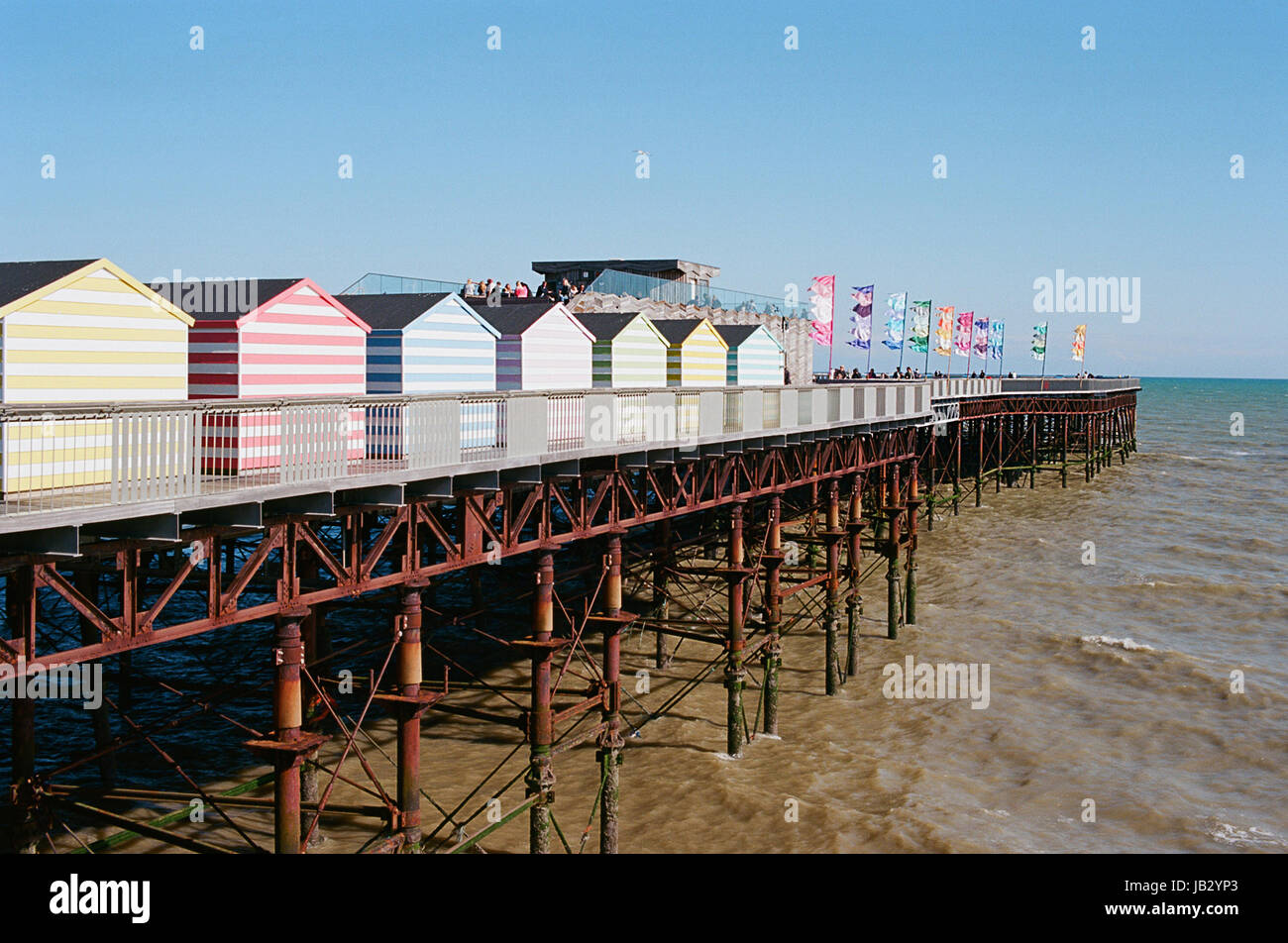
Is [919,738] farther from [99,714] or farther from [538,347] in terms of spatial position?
[99,714]

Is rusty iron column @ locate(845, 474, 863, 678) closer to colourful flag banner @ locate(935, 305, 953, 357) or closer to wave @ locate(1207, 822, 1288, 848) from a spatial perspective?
wave @ locate(1207, 822, 1288, 848)

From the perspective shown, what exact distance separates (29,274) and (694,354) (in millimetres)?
18307

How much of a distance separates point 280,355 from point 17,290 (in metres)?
4.03

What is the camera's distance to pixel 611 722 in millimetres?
18297

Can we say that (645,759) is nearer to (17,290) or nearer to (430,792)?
(430,792)

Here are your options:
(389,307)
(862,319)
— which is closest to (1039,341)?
(862,319)

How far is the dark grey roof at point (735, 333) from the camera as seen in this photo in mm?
32906

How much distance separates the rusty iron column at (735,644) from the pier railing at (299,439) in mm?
2059

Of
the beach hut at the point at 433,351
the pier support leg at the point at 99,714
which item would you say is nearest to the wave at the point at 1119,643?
the beach hut at the point at 433,351

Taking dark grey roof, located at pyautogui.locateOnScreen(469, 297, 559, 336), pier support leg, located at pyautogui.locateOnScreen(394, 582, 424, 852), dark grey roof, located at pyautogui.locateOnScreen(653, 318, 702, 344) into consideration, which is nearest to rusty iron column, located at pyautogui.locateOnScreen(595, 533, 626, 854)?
pier support leg, located at pyautogui.locateOnScreen(394, 582, 424, 852)

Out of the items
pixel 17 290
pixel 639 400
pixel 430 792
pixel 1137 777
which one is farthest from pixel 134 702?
pixel 1137 777

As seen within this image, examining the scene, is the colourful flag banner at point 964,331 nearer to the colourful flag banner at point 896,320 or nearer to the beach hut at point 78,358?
the colourful flag banner at point 896,320

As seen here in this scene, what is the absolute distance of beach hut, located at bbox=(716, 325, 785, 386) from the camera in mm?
32500

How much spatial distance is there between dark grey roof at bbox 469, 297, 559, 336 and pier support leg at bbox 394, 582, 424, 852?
8.26 meters
